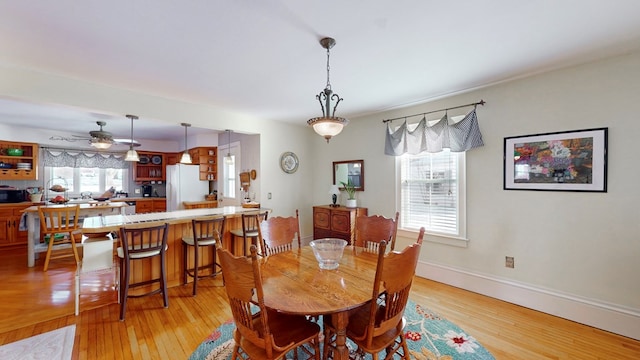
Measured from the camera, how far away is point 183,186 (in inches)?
237

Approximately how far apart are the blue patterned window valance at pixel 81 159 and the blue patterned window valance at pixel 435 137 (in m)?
6.84

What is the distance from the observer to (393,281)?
1460 mm

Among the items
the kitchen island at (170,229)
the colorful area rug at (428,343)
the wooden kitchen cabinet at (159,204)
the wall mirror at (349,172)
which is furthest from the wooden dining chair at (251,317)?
the wooden kitchen cabinet at (159,204)

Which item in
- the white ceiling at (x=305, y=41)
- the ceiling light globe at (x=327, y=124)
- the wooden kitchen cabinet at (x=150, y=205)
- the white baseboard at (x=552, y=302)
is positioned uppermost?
the white ceiling at (x=305, y=41)

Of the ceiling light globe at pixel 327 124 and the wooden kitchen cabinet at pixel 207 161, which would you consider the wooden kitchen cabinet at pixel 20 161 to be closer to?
the wooden kitchen cabinet at pixel 207 161

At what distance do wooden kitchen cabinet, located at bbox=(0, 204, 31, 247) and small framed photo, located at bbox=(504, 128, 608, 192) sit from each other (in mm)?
8179

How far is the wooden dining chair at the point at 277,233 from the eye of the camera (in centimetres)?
255

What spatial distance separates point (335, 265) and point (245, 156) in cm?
371

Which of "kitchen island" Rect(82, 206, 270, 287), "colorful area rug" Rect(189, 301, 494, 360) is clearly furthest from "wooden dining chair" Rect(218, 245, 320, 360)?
"kitchen island" Rect(82, 206, 270, 287)

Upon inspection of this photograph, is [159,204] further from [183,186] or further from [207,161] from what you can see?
[207,161]

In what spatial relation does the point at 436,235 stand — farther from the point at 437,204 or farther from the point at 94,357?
the point at 94,357

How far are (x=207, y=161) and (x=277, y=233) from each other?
14.6 feet

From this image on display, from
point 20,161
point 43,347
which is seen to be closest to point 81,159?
point 20,161

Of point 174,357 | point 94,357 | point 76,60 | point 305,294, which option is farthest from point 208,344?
point 76,60
